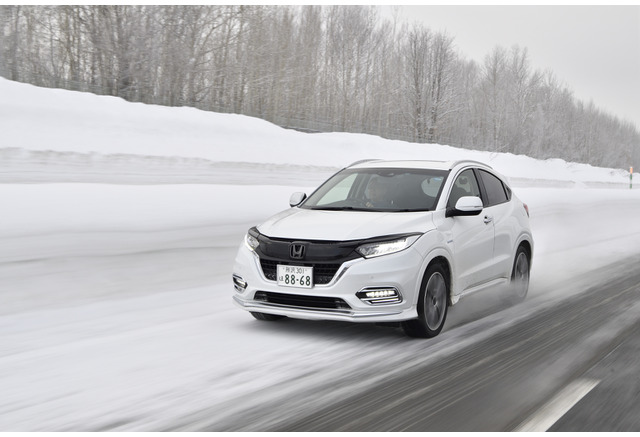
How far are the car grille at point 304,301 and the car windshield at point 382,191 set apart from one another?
3.93 ft

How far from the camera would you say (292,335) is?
21.5ft

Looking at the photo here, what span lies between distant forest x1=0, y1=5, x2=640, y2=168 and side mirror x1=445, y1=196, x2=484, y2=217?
760 inches

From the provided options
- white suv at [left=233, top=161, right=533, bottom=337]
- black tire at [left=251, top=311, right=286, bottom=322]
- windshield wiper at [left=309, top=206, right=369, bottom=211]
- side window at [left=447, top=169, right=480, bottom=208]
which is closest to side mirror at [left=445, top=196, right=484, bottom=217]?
white suv at [left=233, top=161, right=533, bottom=337]

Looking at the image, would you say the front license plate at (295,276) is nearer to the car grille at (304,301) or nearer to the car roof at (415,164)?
the car grille at (304,301)

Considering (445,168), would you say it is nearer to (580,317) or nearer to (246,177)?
(580,317)

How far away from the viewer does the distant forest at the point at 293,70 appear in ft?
84.0

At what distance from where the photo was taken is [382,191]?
738 cm

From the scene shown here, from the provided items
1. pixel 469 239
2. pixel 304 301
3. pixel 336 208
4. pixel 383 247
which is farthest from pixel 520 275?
pixel 304 301

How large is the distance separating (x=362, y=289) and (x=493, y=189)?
2953mm

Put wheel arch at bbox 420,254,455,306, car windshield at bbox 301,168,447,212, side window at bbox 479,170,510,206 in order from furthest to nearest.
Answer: side window at bbox 479,170,510,206, car windshield at bbox 301,168,447,212, wheel arch at bbox 420,254,455,306

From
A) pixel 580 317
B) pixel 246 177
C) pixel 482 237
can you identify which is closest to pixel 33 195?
pixel 482 237

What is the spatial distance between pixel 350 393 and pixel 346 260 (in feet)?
5.11

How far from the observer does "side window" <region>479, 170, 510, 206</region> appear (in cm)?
823

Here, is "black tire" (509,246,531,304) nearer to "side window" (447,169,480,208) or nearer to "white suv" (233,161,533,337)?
"white suv" (233,161,533,337)
